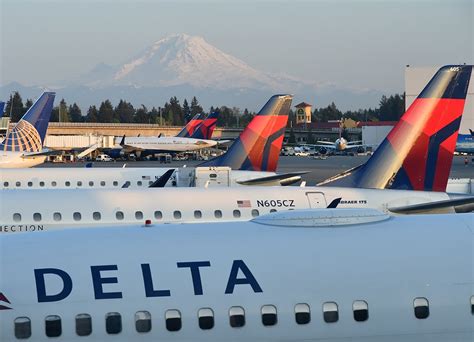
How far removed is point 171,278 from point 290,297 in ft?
4.54

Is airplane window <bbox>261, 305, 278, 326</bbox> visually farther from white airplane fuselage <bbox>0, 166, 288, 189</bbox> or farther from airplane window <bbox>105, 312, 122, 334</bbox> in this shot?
white airplane fuselage <bbox>0, 166, 288, 189</bbox>

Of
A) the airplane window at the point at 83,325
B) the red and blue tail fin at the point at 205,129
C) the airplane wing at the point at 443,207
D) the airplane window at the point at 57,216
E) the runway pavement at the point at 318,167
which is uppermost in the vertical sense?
the airplane window at the point at 83,325

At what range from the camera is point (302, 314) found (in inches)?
380

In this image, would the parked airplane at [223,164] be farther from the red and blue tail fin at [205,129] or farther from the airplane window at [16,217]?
the red and blue tail fin at [205,129]

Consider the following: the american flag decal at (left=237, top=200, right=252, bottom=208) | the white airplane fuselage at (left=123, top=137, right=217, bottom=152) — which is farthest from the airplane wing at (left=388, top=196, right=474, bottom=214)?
the white airplane fuselage at (left=123, top=137, right=217, bottom=152)

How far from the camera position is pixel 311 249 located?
33.2 feet

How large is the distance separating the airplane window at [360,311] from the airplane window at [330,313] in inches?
8.1

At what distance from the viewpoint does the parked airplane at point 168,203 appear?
22250mm

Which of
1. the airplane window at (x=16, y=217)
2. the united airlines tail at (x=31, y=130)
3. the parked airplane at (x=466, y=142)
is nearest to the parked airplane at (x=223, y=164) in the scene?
the airplane window at (x=16, y=217)

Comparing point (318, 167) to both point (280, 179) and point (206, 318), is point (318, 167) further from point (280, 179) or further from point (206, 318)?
point (206, 318)

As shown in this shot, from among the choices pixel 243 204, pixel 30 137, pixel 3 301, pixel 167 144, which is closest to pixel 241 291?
pixel 3 301

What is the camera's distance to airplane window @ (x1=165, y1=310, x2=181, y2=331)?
9562 millimetres

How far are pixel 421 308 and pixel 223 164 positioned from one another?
87.6 ft

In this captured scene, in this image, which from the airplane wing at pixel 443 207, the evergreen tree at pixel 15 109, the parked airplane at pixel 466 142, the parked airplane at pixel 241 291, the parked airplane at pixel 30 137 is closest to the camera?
the parked airplane at pixel 241 291
